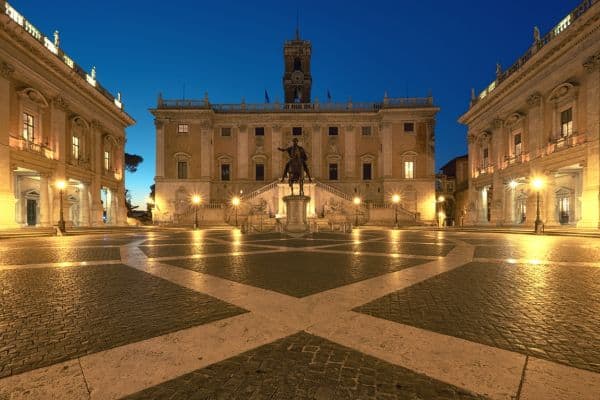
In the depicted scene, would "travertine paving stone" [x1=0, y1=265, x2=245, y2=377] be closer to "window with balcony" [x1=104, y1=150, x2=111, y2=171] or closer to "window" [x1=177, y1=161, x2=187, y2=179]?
"window with balcony" [x1=104, y1=150, x2=111, y2=171]

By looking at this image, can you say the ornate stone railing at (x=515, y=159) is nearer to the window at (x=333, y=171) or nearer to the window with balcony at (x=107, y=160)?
the window at (x=333, y=171)

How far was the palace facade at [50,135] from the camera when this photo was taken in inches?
739

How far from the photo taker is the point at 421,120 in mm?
39875

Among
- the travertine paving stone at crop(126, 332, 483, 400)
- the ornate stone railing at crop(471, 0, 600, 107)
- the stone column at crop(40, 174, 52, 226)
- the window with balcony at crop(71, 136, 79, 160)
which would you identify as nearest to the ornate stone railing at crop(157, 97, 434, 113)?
the ornate stone railing at crop(471, 0, 600, 107)

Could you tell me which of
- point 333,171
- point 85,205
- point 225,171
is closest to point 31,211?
point 85,205

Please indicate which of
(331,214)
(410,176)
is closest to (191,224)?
(331,214)

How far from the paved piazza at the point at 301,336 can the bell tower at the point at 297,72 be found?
4986 centimetres

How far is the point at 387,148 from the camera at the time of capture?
3997 cm

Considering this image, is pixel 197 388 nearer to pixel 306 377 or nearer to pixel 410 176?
pixel 306 377

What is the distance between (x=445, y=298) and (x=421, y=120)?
40.3m

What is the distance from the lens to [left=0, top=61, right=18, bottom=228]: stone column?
17.6m

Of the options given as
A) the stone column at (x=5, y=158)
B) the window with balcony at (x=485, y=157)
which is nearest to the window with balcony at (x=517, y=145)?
the window with balcony at (x=485, y=157)

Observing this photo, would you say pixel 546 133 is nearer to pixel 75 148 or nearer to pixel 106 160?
pixel 75 148

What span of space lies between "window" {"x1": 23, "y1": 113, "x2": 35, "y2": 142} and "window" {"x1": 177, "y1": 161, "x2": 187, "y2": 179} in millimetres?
18651
